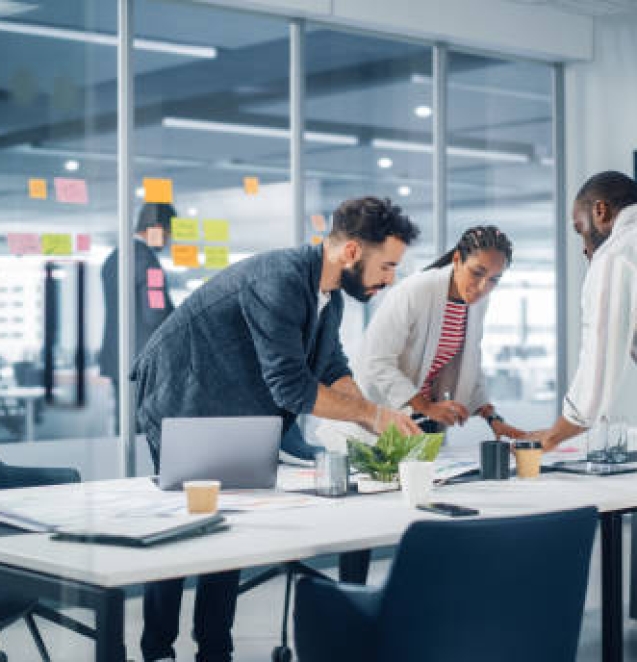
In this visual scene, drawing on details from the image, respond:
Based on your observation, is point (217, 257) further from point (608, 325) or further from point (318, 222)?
point (608, 325)

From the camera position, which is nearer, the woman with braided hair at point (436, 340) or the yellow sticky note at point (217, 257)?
the woman with braided hair at point (436, 340)

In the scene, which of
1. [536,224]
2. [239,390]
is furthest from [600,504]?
[536,224]

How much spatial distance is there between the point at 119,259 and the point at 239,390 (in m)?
2.11

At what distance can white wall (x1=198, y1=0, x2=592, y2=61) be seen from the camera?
19.2 ft

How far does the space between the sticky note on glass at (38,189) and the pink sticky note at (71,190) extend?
10 centimetres

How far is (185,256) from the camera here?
554 centimetres

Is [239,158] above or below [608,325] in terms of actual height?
above

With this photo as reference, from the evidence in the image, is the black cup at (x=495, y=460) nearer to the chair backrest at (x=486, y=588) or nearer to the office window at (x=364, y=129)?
the chair backrest at (x=486, y=588)

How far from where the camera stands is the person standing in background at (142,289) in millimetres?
5312

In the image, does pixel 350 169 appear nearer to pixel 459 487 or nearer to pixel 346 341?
pixel 346 341

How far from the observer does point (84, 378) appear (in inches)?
112

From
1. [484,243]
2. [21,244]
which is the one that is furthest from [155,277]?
[484,243]

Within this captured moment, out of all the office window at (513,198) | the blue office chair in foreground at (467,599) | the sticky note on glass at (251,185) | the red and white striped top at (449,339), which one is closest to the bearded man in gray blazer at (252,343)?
the red and white striped top at (449,339)

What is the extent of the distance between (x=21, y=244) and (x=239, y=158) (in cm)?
188
